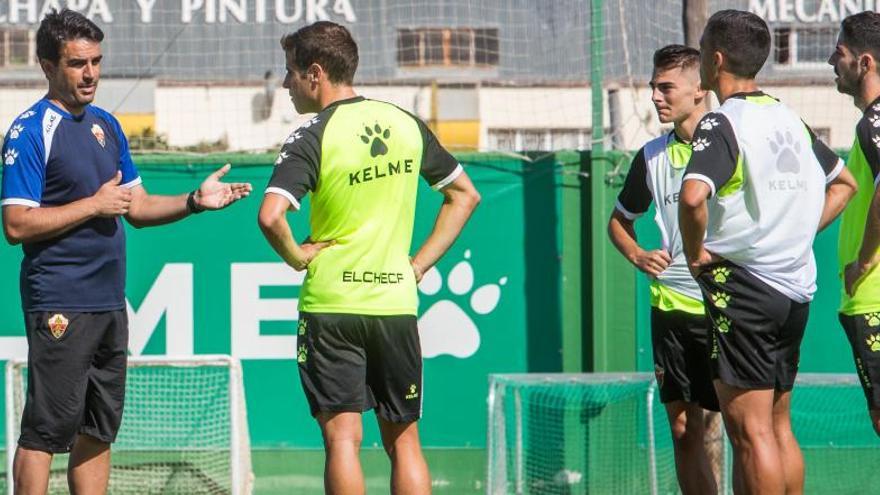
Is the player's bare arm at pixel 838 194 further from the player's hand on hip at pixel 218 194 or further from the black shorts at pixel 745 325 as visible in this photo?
the player's hand on hip at pixel 218 194

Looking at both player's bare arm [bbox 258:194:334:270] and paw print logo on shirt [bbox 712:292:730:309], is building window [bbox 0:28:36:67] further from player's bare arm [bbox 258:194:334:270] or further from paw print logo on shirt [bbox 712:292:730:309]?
paw print logo on shirt [bbox 712:292:730:309]

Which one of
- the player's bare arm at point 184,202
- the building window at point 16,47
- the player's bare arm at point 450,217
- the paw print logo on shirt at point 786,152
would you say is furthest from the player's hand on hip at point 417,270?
the building window at point 16,47

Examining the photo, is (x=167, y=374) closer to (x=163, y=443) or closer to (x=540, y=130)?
(x=163, y=443)

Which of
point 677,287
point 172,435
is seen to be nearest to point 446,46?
point 172,435

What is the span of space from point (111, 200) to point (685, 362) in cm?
261

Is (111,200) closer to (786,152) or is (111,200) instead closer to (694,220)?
(694,220)

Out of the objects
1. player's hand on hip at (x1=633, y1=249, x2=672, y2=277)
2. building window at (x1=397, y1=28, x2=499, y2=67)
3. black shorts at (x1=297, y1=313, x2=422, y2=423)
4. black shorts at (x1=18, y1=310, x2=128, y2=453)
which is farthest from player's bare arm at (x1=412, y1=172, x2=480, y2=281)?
building window at (x1=397, y1=28, x2=499, y2=67)

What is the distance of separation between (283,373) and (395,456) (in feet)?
7.83

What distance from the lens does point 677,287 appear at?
616 cm

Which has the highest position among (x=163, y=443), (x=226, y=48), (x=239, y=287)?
(x=226, y=48)

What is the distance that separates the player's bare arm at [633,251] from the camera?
6066 millimetres

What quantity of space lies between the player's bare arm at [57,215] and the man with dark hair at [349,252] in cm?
64

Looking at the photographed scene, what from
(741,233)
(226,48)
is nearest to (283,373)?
(226,48)

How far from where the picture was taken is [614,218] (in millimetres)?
6578
